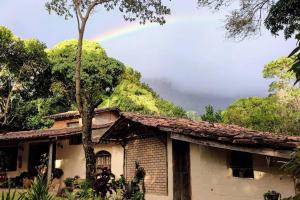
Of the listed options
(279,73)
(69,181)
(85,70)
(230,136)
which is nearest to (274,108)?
(279,73)

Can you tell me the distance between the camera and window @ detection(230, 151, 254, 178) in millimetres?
10945

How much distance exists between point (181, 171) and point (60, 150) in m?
11.2

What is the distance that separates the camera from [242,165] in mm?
11133

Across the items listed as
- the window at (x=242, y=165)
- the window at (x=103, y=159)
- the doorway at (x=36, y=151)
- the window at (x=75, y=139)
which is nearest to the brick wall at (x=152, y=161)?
the window at (x=242, y=165)

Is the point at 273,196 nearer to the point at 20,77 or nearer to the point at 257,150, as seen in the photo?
the point at 257,150

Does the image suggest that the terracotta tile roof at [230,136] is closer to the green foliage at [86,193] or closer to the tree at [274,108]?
the green foliage at [86,193]

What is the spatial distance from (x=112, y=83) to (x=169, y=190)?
2536cm

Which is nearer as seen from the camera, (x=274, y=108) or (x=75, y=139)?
(x=75, y=139)

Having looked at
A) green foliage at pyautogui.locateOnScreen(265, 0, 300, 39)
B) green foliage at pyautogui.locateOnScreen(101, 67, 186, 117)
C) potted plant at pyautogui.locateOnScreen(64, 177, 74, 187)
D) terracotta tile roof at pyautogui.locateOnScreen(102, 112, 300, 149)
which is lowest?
potted plant at pyautogui.locateOnScreen(64, 177, 74, 187)

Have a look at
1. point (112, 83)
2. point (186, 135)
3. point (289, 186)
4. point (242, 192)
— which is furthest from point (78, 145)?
point (112, 83)

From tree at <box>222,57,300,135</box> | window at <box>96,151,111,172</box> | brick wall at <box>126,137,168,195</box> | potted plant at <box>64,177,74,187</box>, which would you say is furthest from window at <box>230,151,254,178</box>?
tree at <box>222,57,300,135</box>

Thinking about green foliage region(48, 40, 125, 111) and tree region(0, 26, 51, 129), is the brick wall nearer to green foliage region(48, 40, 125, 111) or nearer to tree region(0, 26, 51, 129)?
tree region(0, 26, 51, 129)

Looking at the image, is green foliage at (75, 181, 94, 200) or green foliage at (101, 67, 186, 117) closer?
green foliage at (75, 181, 94, 200)

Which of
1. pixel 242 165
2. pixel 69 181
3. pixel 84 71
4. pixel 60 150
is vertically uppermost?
pixel 84 71
